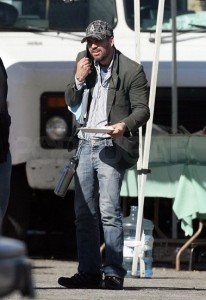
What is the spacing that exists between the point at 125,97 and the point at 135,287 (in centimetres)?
132

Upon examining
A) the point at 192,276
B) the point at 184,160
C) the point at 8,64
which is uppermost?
the point at 8,64

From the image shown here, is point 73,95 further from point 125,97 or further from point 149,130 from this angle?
point 149,130

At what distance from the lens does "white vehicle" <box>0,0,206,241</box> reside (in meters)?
9.91

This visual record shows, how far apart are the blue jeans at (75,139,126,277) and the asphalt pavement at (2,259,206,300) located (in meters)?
0.20

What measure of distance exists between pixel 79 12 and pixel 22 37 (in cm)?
53

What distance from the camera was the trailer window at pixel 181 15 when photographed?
10.4 metres

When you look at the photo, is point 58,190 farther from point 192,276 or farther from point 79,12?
point 79,12

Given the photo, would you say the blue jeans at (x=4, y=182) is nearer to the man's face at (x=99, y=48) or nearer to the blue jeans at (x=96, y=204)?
the blue jeans at (x=96, y=204)

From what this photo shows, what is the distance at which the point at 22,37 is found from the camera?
10.5 m

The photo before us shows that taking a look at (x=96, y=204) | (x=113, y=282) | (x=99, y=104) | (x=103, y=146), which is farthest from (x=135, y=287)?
(x=99, y=104)

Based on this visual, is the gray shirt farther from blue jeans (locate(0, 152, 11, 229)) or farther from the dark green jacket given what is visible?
blue jeans (locate(0, 152, 11, 229))

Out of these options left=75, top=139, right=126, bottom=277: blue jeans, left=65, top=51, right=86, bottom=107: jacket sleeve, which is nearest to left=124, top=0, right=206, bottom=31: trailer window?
left=65, top=51, right=86, bottom=107: jacket sleeve

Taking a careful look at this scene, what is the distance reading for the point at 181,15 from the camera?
10500 millimetres

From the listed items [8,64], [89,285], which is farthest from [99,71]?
[8,64]
